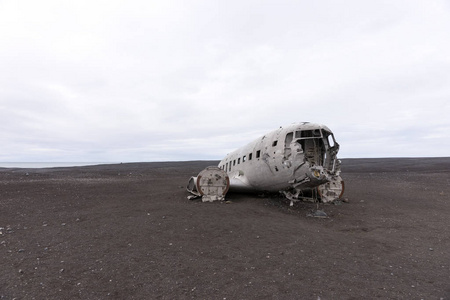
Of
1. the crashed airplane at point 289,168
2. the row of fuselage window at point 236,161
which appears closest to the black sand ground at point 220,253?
the crashed airplane at point 289,168

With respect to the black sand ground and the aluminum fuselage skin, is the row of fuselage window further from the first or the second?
the black sand ground

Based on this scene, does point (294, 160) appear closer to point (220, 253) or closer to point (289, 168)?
point (289, 168)

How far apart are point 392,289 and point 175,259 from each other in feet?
18.0

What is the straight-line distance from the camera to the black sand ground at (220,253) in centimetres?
545

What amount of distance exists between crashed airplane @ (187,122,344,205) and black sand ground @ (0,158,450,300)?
180 cm

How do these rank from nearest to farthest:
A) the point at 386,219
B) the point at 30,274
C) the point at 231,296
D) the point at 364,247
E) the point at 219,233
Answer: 1. the point at 231,296
2. the point at 30,274
3. the point at 364,247
4. the point at 219,233
5. the point at 386,219

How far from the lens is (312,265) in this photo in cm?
667

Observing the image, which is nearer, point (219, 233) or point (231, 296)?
point (231, 296)

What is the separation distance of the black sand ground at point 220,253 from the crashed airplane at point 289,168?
1801mm

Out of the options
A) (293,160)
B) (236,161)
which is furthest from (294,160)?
(236,161)

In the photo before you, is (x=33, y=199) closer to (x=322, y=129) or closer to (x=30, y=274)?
(x=30, y=274)

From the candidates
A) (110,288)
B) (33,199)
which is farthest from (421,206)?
(33,199)

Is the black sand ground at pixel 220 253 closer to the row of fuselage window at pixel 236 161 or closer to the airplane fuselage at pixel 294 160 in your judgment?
the airplane fuselage at pixel 294 160

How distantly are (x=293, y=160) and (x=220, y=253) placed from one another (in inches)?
275
